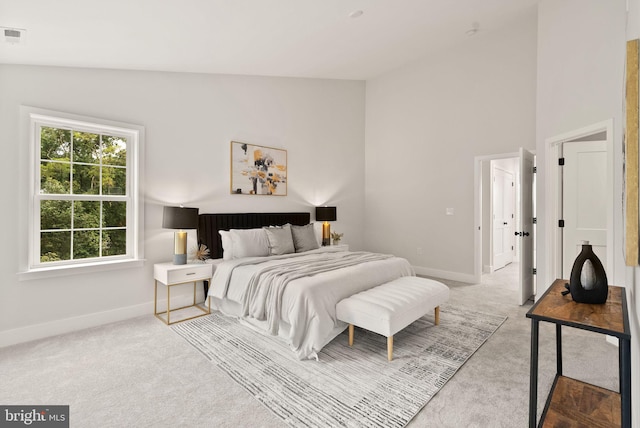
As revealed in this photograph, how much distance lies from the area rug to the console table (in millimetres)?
668

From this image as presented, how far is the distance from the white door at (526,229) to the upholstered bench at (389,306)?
5.08 ft

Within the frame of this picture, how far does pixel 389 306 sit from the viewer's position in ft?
8.47

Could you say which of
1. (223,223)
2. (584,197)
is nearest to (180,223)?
(223,223)

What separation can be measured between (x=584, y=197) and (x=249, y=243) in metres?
4.09

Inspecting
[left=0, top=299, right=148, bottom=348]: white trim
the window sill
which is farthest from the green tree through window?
[left=0, top=299, right=148, bottom=348]: white trim

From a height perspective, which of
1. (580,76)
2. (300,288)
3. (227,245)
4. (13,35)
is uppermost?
(580,76)

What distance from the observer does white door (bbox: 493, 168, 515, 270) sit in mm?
6145

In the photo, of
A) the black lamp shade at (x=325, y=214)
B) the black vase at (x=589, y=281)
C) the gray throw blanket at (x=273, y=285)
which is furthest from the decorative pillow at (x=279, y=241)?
the black vase at (x=589, y=281)

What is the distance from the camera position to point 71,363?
2.52 m

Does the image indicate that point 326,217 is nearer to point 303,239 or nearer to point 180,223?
point 303,239

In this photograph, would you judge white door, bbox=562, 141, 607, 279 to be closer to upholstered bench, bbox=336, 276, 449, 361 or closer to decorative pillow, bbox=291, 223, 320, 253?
upholstered bench, bbox=336, 276, 449, 361

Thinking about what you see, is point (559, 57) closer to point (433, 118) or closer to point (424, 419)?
point (433, 118)

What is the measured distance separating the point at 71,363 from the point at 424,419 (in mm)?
2673

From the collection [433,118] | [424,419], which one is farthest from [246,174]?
[424,419]
